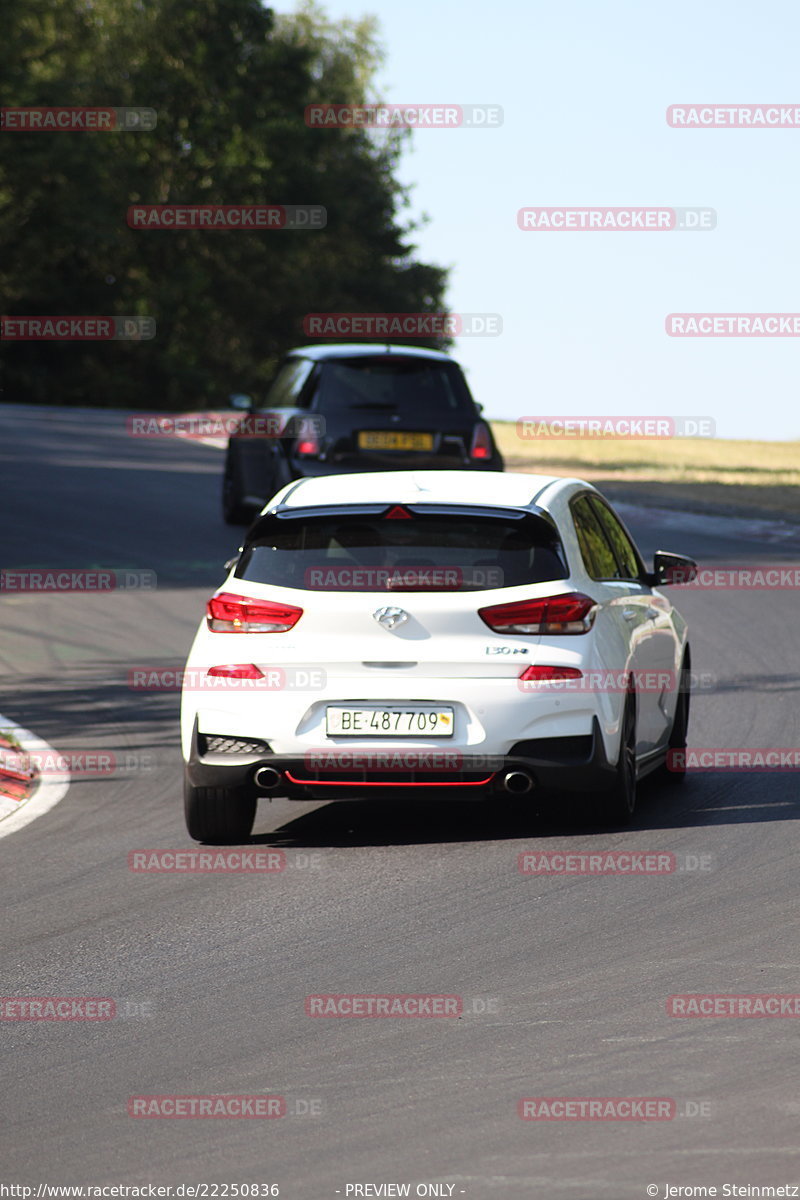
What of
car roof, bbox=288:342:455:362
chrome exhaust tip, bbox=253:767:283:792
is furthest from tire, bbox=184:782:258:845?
car roof, bbox=288:342:455:362

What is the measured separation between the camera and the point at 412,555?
916 cm

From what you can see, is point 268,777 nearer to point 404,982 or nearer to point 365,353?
point 404,982

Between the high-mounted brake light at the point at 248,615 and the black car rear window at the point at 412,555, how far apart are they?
0.13 meters

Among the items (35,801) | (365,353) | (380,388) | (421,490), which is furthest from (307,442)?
(421,490)

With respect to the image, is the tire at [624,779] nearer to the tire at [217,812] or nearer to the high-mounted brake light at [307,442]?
the tire at [217,812]

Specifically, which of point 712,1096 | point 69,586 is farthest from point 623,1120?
point 69,586

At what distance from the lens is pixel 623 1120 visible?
5.24 meters

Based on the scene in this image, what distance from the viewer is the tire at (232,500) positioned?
73.2ft

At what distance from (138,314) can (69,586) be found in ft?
179

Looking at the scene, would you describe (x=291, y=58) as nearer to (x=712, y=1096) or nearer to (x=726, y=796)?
(x=726, y=796)

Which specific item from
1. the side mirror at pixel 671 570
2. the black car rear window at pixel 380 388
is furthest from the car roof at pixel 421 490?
the black car rear window at pixel 380 388

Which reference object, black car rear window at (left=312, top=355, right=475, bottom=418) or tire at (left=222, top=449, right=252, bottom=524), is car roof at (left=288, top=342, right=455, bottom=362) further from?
tire at (left=222, top=449, right=252, bottom=524)

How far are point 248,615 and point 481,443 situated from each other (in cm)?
1089

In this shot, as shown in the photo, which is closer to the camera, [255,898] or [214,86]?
[255,898]
